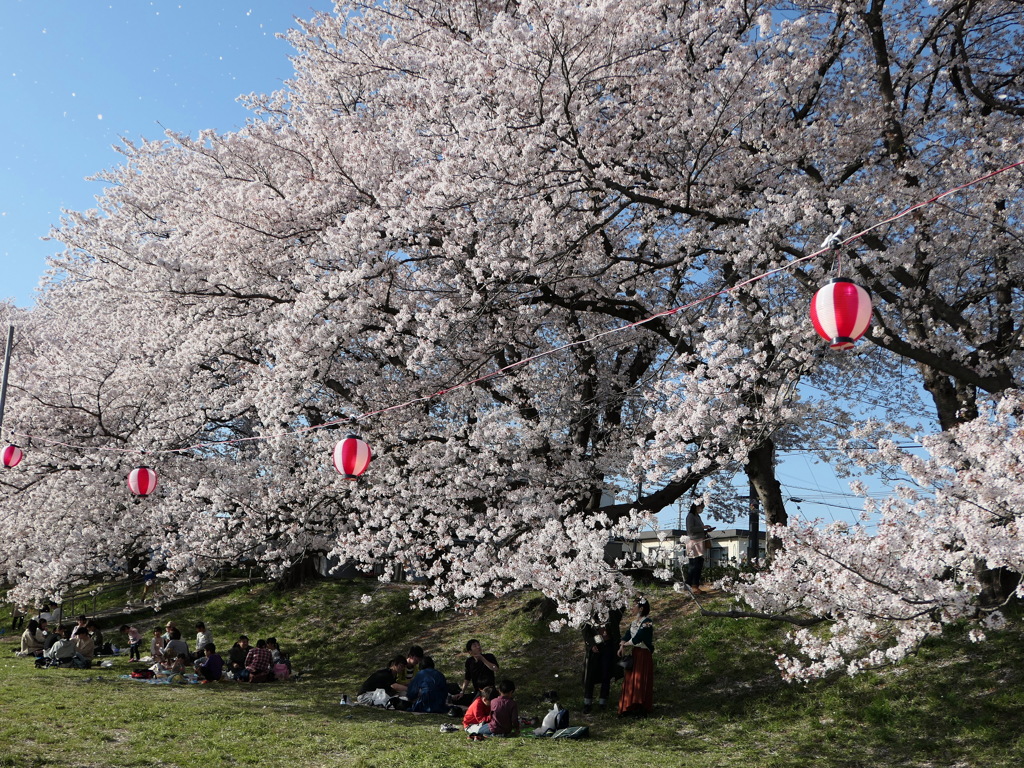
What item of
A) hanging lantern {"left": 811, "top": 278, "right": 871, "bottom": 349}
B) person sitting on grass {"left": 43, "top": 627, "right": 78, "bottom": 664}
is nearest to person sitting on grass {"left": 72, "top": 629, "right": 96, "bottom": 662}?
person sitting on grass {"left": 43, "top": 627, "right": 78, "bottom": 664}

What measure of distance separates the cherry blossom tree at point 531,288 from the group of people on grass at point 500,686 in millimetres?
993

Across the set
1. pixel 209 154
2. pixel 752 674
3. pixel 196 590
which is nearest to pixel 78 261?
pixel 209 154

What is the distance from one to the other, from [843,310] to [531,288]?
5731 mm

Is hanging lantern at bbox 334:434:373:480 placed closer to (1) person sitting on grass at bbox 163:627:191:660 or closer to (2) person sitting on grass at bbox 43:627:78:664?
(1) person sitting on grass at bbox 163:627:191:660

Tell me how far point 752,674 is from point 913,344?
5342 mm

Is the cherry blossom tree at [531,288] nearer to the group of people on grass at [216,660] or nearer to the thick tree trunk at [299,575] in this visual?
the group of people on grass at [216,660]

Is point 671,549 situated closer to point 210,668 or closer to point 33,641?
point 210,668

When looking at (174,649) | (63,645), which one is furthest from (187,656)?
(63,645)

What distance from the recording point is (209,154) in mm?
16453

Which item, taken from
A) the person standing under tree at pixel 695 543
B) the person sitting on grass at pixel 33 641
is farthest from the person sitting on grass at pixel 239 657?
the person standing under tree at pixel 695 543

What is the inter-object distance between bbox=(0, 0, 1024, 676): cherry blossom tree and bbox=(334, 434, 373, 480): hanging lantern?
2.87ft

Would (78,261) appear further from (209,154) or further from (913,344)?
(913,344)

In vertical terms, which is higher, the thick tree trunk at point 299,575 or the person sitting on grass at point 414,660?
the thick tree trunk at point 299,575

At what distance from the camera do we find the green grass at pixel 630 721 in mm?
8453
